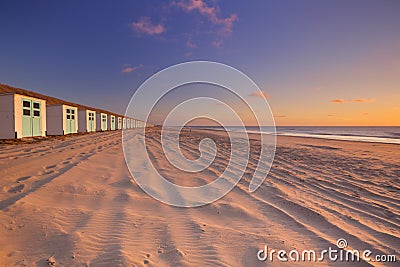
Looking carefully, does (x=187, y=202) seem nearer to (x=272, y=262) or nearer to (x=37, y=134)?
(x=272, y=262)

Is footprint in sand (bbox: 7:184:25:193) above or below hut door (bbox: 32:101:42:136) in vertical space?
below

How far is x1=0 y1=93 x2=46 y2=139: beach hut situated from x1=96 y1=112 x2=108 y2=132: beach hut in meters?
17.6

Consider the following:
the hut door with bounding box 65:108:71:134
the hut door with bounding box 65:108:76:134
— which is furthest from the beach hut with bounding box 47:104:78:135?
the hut door with bounding box 65:108:76:134

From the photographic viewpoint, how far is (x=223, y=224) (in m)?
3.33

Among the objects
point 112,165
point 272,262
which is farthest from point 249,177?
point 112,165

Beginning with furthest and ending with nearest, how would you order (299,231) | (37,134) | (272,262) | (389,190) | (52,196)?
(37,134) → (389,190) → (52,196) → (299,231) → (272,262)

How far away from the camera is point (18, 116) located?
17.0 m

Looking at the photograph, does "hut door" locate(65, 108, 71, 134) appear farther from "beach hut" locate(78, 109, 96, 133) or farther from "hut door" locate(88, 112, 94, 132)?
"hut door" locate(88, 112, 94, 132)

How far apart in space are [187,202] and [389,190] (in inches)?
205

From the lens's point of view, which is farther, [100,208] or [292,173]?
[292,173]

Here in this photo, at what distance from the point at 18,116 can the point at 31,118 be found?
5.74 feet

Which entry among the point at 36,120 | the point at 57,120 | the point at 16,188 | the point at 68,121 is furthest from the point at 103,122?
the point at 16,188

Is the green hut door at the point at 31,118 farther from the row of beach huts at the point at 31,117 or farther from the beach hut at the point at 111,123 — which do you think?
the beach hut at the point at 111,123

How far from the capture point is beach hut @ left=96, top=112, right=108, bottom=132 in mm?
37031
